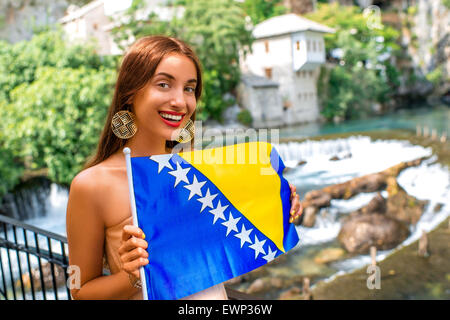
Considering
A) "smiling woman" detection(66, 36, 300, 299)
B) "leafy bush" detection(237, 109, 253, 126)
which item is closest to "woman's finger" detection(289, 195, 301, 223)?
"smiling woman" detection(66, 36, 300, 299)

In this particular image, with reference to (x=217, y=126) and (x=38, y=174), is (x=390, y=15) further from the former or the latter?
(x=38, y=174)

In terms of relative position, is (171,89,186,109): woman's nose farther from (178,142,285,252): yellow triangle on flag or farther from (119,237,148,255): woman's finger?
(119,237,148,255): woman's finger

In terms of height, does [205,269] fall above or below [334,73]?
below

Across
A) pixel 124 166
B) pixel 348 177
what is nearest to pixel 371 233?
pixel 348 177

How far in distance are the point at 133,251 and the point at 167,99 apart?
372 millimetres

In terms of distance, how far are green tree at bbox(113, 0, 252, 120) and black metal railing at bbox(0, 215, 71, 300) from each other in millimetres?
8142

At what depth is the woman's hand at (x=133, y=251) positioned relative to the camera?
0.89 meters

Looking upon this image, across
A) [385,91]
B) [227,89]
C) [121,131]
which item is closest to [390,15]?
[385,91]

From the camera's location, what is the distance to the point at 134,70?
1.01 meters

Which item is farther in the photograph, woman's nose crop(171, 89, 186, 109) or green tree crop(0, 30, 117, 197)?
green tree crop(0, 30, 117, 197)

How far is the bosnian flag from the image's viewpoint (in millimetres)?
964

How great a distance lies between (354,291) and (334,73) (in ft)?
55.3

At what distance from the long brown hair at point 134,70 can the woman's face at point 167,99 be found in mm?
16
